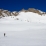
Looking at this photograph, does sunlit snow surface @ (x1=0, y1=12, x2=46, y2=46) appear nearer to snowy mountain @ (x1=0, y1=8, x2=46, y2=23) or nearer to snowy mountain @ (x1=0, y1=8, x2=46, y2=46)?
snowy mountain @ (x1=0, y1=8, x2=46, y2=46)

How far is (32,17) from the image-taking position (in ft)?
143

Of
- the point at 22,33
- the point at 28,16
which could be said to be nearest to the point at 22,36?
the point at 22,33

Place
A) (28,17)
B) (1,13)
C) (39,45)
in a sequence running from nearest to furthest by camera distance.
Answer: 1. (39,45)
2. (28,17)
3. (1,13)

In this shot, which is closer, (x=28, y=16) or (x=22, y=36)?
(x=22, y=36)

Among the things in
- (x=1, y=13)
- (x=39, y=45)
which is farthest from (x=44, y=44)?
(x=1, y=13)

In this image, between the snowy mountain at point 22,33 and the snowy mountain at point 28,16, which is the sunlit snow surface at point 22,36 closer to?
the snowy mountain at point 22,33

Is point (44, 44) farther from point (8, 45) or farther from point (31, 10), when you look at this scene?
point (31, 10)

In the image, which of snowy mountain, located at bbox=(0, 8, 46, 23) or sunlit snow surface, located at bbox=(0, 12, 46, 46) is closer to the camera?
sunlit snow surface, located at bbox=(0, 12, 46, 46)

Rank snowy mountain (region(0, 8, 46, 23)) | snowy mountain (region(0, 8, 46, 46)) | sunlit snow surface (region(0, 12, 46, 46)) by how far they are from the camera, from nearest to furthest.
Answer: sunlit snow surface (region(0, 12, 46, 46)) → snowy mountain (region(0, 8, 46, 46)) → snowy mountain (region(0, 8, 46, 23))

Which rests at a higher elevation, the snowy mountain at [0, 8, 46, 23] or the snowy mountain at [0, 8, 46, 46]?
the snowy mountain at [0, 8, 46, 23]

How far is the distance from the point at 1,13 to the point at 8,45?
1455 inches

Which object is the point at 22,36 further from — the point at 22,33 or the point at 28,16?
the point at 28,16

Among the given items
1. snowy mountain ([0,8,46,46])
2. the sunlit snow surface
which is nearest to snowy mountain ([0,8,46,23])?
snowy mountain ([0,8,46,46])

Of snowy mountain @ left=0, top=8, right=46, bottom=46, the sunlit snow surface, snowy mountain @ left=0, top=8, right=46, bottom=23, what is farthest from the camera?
snowy mountain @ left=0, top=8, right=46, bottom=23
